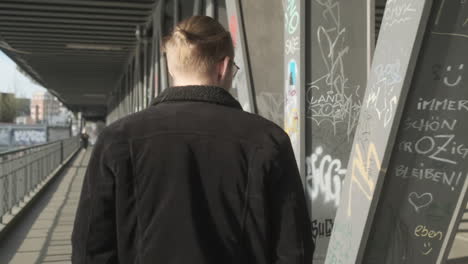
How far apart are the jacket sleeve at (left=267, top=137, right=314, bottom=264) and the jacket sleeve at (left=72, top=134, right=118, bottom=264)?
47 cm

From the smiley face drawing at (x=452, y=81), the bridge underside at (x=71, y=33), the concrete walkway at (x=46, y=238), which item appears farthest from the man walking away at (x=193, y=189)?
the bridge underside at (x=71, y=33)

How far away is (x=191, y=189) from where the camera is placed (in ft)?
4.78

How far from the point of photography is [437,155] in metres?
2.88

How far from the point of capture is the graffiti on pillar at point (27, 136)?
28184 mm

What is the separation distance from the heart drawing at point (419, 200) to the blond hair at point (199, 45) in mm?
Result: 1835

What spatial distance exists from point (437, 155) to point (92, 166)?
2.06 m

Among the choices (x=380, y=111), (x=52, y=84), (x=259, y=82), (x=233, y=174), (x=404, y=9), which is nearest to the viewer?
(x=233, y=174)

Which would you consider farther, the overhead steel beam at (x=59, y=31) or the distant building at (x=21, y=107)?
the distant building at (x=21, y=107)

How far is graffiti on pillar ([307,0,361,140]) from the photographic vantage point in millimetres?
3924

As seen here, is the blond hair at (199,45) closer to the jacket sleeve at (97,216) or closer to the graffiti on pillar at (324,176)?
the jacket sleeve at (97,216)

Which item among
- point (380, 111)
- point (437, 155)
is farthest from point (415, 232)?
point (380, 111)

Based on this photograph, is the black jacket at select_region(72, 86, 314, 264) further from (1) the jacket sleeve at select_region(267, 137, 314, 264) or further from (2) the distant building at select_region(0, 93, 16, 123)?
(2) the distant building at select_region(0, 93, 16, 123)

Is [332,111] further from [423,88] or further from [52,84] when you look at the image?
[52,84]

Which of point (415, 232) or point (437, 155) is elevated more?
point (437, 155)
